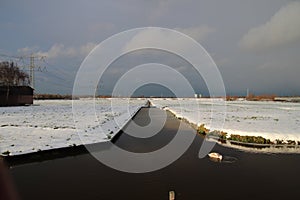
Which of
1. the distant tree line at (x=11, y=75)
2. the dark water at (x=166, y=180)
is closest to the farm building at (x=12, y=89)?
the distant tree line at (x=11, y=75)

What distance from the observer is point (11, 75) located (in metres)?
73.7

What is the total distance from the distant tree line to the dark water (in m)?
67.4

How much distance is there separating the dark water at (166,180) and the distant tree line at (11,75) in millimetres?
67407

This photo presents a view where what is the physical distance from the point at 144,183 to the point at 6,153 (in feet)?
26.6

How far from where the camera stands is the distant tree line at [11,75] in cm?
7066

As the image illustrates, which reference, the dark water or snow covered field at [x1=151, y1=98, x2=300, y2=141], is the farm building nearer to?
snow covered field at [x1=151, y1=98, x2=300, y2=141]

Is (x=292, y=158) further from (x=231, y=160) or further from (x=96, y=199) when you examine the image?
(x=96, y=199)

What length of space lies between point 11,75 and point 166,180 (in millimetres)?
75591

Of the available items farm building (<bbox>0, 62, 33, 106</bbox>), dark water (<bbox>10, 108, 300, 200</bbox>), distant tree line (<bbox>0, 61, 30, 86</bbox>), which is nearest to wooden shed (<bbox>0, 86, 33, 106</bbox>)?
farm building (<bbox>0, 62, 33, 106</bbox>)

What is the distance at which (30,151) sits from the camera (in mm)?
14602

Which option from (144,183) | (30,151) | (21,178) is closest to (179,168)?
(144,183)

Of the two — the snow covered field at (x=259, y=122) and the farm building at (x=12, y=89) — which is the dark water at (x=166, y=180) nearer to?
the snow covered field at (x=259, y=122)

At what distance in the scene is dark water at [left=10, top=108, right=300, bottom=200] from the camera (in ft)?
32.6

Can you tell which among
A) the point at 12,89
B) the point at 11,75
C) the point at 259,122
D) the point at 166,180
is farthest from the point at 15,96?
the point at 166,180
